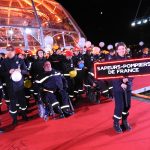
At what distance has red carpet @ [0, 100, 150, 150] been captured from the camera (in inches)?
201

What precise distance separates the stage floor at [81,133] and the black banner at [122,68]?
1280 millimetres

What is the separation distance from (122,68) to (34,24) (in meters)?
13.2

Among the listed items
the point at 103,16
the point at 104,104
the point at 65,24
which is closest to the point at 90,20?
the point at 103,16

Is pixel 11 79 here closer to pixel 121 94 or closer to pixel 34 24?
pixel 121 94

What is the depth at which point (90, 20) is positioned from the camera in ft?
108

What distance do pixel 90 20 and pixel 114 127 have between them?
28.3 m

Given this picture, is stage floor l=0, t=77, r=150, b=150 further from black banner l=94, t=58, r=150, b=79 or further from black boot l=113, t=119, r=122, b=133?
black banner l=94, t=58, r=150, b=79

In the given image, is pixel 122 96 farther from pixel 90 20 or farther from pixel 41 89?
A: pixel 90 20

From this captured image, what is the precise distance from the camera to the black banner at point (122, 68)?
4.50m

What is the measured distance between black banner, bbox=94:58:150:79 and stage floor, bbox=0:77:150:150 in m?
1.28

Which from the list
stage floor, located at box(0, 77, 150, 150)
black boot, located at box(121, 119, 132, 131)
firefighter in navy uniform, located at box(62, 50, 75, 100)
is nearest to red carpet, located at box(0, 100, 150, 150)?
stage floor, located at box(0, 77, 150, 150)

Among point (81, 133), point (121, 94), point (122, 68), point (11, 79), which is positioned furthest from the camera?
point (11, 79)

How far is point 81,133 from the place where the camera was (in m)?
5.83

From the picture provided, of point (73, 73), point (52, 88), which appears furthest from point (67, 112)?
point (73, 73)
